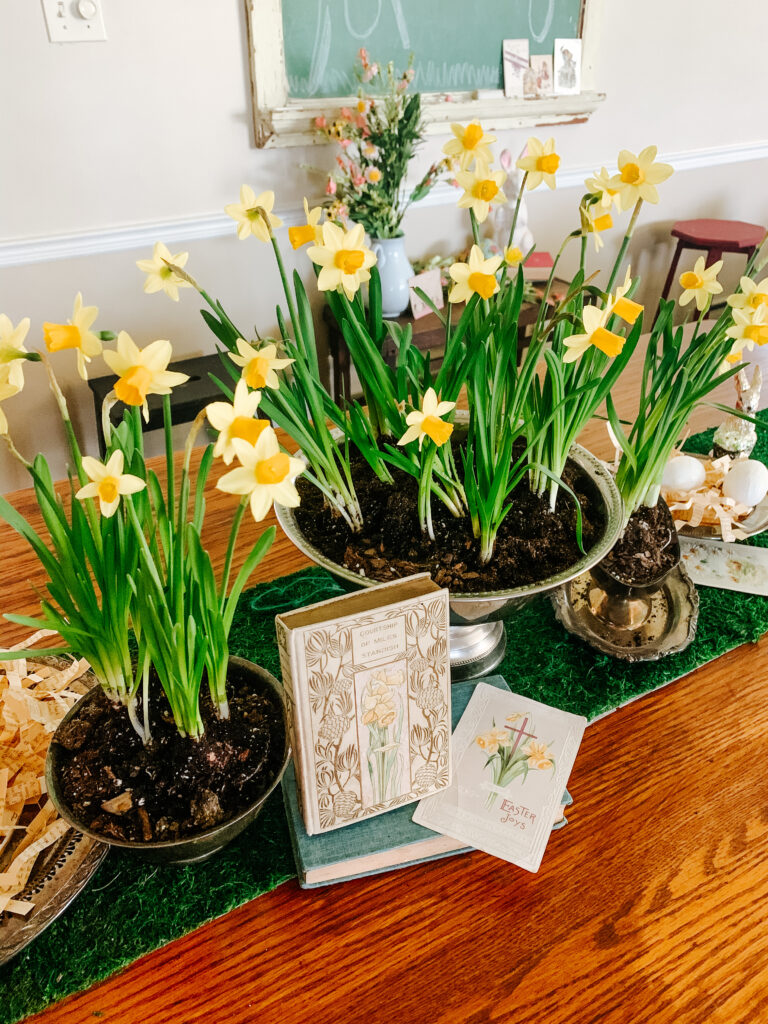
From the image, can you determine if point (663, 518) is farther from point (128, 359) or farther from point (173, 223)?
point (173, 223)

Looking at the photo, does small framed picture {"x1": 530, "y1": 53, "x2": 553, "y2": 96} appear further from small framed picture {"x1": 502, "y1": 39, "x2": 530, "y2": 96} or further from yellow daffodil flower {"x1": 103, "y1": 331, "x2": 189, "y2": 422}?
yellow daffodil flower {"x1": 103, "y1": 331, "x2": 189, "y2": 422}

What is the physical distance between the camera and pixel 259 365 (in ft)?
1.95

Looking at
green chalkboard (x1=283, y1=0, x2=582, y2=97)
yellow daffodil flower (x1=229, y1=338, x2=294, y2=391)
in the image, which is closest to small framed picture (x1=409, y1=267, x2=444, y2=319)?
green chalkboard (x1=283, y1=0, x2=582, y2=97)

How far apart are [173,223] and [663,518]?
6.38 ft

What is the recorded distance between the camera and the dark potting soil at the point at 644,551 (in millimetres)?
882

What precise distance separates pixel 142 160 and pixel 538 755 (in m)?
2.13

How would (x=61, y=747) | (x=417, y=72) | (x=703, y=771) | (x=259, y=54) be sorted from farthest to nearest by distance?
Answer: (x=417, y=72) → (x=259, y=54) → (x=703, y=771) → (x=61, y=747)

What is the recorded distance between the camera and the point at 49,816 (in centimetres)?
66

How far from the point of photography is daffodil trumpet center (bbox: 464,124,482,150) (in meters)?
0.75

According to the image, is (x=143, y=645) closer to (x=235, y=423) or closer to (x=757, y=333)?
(x=235, y=423)

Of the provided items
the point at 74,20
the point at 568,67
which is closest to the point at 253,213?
the point at 74,20

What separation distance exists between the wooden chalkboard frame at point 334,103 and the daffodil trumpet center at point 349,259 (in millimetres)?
1880

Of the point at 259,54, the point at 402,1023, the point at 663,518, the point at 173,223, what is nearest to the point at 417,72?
the point at 259,54

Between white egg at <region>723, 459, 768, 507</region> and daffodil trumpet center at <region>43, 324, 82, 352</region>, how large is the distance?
85 cm
